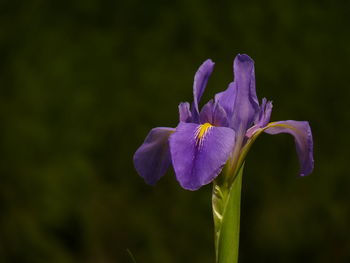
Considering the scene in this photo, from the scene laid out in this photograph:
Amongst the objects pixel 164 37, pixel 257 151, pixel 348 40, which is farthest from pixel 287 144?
pixel 164 37

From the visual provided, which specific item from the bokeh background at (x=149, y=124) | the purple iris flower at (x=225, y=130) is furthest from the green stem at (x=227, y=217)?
the bokeh background at (x=149, y=124)

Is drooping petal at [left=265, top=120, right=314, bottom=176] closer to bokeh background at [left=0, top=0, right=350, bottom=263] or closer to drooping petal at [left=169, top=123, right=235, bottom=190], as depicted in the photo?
drooping petal at [left=169, top=123, right=235, bottom=190]

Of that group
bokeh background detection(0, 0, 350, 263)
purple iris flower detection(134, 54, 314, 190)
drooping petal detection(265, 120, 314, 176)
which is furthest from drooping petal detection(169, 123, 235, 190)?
bokeh background detection(0, 0, 350, 263)

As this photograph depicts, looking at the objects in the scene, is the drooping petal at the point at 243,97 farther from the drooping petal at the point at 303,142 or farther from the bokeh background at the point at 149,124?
the bokeh background at the point at 149,124

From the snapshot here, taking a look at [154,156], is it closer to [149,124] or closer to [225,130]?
[225,130]

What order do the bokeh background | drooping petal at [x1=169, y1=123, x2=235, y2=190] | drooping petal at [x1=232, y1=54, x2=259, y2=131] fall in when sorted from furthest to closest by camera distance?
1. the bokeh background
2. drooping petal at [x1=232, y1=54, x2=259, y2=131]
3. drooping petal at [x1=169, y1=123, x2=235, y2=190]

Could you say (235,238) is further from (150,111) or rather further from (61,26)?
(61,26)
